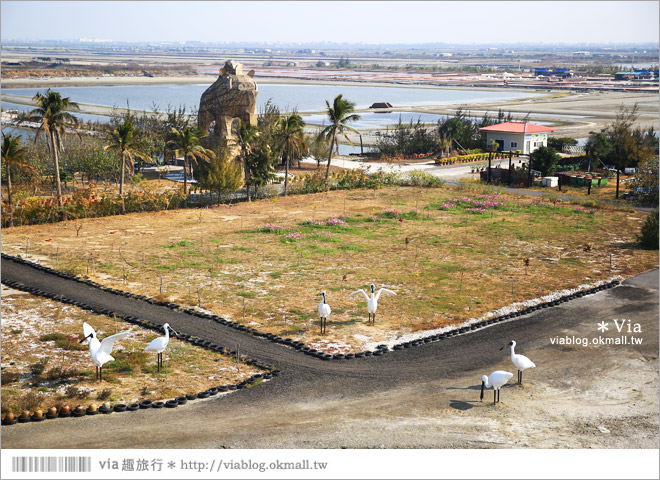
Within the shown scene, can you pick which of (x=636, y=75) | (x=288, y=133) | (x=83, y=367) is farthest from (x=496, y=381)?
(x=636, y=75)

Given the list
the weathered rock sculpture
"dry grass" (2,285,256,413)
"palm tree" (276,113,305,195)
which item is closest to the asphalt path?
"dry grass" (2,285,256,413)

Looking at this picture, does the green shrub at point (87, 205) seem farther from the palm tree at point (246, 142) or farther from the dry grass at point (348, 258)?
the palm tree at point (246, 142)

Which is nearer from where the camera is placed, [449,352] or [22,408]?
[22,408]

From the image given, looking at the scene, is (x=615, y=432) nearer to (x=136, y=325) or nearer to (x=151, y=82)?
(x=136, y=325)

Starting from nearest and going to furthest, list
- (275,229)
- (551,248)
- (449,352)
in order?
(449,352)
(551,248)
(275,229)

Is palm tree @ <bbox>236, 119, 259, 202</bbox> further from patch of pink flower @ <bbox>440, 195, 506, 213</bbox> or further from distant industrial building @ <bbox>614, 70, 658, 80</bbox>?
distant industrial building @ <bbox>614, 70, 658, 80</bbox>

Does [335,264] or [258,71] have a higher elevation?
[258,71]

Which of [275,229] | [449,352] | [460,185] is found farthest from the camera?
[460,185]

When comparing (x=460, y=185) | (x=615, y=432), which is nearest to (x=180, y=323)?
(x=615, y=432)
